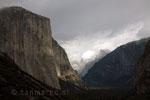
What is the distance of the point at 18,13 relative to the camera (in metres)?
169

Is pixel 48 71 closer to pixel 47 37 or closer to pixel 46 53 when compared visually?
pixel 46 53

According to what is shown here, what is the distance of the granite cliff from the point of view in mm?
158625

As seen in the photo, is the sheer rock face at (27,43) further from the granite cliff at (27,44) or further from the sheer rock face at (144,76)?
the sheer rock face at (144,76)

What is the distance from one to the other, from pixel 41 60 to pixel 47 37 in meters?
23.9

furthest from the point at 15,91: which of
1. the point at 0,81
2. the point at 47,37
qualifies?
the point at 47,37

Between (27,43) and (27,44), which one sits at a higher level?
(27,43)

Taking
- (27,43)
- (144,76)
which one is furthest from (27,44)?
(144,76)

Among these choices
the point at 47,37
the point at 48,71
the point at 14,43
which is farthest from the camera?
the point at 47,37

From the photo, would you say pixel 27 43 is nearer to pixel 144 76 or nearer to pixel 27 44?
pixel 27 44

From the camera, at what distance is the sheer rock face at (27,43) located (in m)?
159

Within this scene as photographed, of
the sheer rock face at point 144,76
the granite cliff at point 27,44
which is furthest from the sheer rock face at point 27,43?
the sheer rock face at point 144,76

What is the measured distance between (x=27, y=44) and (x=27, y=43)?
0.97m

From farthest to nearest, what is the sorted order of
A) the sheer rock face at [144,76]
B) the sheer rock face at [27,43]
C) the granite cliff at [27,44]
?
1. the sheer rock face at [27,43]
2. the granite cliff at [27,44]
3. the sheer rock face at [144,76]

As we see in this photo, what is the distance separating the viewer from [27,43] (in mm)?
169500
